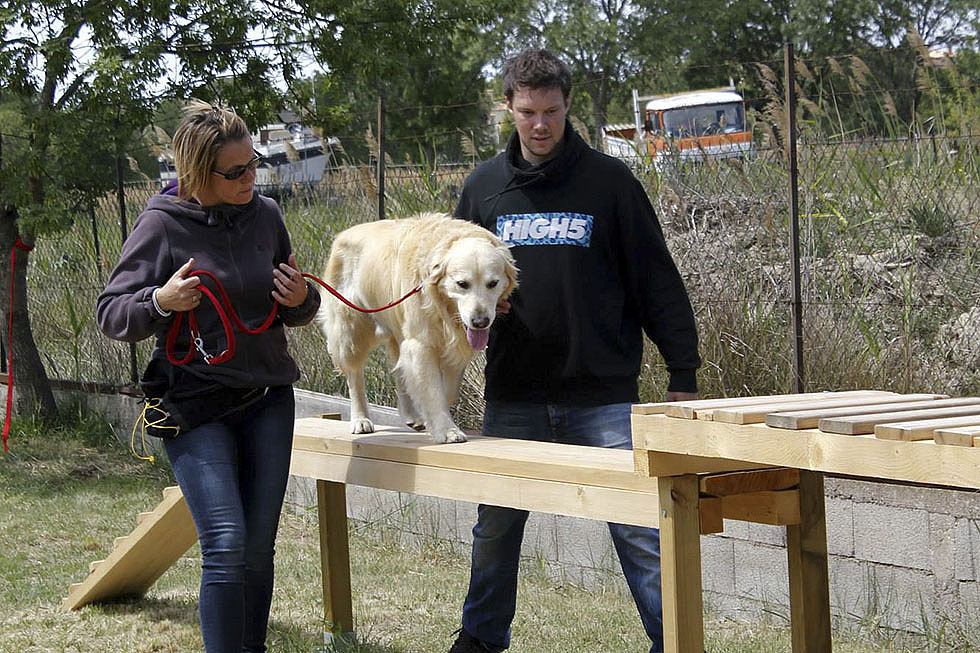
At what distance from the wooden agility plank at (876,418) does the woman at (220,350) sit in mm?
1730

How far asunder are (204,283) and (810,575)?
205cm

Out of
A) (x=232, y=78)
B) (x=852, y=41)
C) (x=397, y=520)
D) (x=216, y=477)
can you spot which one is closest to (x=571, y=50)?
(x=852, y=41)

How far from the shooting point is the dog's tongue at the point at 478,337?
3795 millimetres

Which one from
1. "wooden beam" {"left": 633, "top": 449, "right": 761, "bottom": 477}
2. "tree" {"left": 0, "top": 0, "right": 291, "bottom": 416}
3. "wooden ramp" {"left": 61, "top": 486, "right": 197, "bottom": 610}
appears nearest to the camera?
"wooden beam" {"left": 633, "top": 449, "right": 761, "bottom": 477}

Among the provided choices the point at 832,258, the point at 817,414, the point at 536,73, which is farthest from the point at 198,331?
the point at 832,258

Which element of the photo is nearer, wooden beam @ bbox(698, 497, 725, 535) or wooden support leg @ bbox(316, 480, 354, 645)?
wooden beam @ bbox(698, 497, 725, 535)

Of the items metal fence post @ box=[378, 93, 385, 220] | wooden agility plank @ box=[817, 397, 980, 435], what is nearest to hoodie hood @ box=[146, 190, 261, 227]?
wooden agility plank @ box=[817, 397, 980, 435]

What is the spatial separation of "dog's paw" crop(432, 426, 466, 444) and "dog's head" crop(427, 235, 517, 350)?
371mm

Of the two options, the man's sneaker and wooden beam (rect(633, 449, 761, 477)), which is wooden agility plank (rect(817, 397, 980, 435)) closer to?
wooden beam (rect(633, 449, 761, 477))

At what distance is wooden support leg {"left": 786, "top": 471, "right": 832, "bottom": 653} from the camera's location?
3309 mm

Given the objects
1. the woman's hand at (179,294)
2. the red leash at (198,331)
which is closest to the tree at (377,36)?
the red leash at (198,331)

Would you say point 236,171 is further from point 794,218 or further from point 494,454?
point 794,218

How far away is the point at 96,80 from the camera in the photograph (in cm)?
740

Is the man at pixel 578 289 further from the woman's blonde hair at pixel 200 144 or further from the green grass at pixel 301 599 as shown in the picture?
the green grass at pixel 301 599
